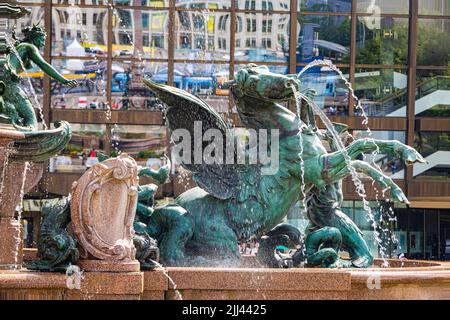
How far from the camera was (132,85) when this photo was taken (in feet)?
153

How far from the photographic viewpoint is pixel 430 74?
156 feet

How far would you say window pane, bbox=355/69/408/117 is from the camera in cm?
4744

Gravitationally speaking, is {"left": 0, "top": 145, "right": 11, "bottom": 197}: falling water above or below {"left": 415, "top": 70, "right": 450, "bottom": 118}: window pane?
below

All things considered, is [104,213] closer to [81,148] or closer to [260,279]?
[260,279]

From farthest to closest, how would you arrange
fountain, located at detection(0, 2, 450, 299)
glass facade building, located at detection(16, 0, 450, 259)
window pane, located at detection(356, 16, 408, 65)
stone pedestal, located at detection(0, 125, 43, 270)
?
window pane, located at detection(356, 16, 408, 65), glass facade building, located at detection(16, 0, 450, 259), stone pedestal, located at detection(0, 125, 43, 270), fountain, located at detection(0, 2, 450, 299)

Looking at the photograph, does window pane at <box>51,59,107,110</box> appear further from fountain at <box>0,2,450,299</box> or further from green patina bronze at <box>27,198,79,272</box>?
green patina bronze at <box>27,198,79,272</box>

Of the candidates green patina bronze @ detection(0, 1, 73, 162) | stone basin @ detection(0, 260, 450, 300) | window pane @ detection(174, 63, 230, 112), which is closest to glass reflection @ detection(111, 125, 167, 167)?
window pane @ detection(174, 63, 230, 112)

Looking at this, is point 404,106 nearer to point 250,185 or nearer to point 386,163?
point 386,163

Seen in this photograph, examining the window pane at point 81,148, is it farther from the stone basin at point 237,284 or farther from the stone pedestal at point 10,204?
the stone basin at point 237,284

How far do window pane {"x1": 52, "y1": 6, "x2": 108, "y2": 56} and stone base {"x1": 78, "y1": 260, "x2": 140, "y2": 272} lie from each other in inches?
1317

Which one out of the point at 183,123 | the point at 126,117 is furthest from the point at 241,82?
the point at 126,117

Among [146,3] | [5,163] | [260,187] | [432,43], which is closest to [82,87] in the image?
[146,3]

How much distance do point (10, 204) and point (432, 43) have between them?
1282 inches

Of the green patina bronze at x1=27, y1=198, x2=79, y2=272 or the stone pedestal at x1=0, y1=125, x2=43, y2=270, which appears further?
the stone pedestal at x1=0, y1=125, x2=43, y2=270
